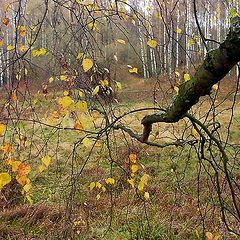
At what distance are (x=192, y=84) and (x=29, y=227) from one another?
3381 mm

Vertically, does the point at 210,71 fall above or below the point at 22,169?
above

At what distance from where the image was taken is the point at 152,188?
5.15 m

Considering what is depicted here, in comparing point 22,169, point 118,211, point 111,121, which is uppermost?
point 111,121

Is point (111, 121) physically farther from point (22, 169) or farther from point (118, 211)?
point (118, 211)

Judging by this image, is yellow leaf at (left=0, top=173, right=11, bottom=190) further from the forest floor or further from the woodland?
the forest floor

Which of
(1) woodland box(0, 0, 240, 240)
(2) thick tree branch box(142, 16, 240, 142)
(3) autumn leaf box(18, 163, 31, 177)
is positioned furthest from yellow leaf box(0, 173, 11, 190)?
(2) thick tree branch box(142, 16, 240, 142)

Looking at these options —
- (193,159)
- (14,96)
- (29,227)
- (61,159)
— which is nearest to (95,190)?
(29,227)

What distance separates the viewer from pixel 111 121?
1937 mm

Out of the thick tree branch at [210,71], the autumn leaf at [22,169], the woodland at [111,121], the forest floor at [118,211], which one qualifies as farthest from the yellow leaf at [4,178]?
the forest floor at [118,211]

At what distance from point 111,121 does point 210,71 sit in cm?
111

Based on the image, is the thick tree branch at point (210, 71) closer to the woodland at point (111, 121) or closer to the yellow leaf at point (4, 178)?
the woodland at point (111, 121)

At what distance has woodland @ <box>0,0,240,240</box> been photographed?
142 centimetres


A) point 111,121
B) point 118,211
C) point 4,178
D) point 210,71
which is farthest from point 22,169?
point 118,211

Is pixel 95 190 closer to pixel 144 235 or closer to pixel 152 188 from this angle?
pixel 152 188
